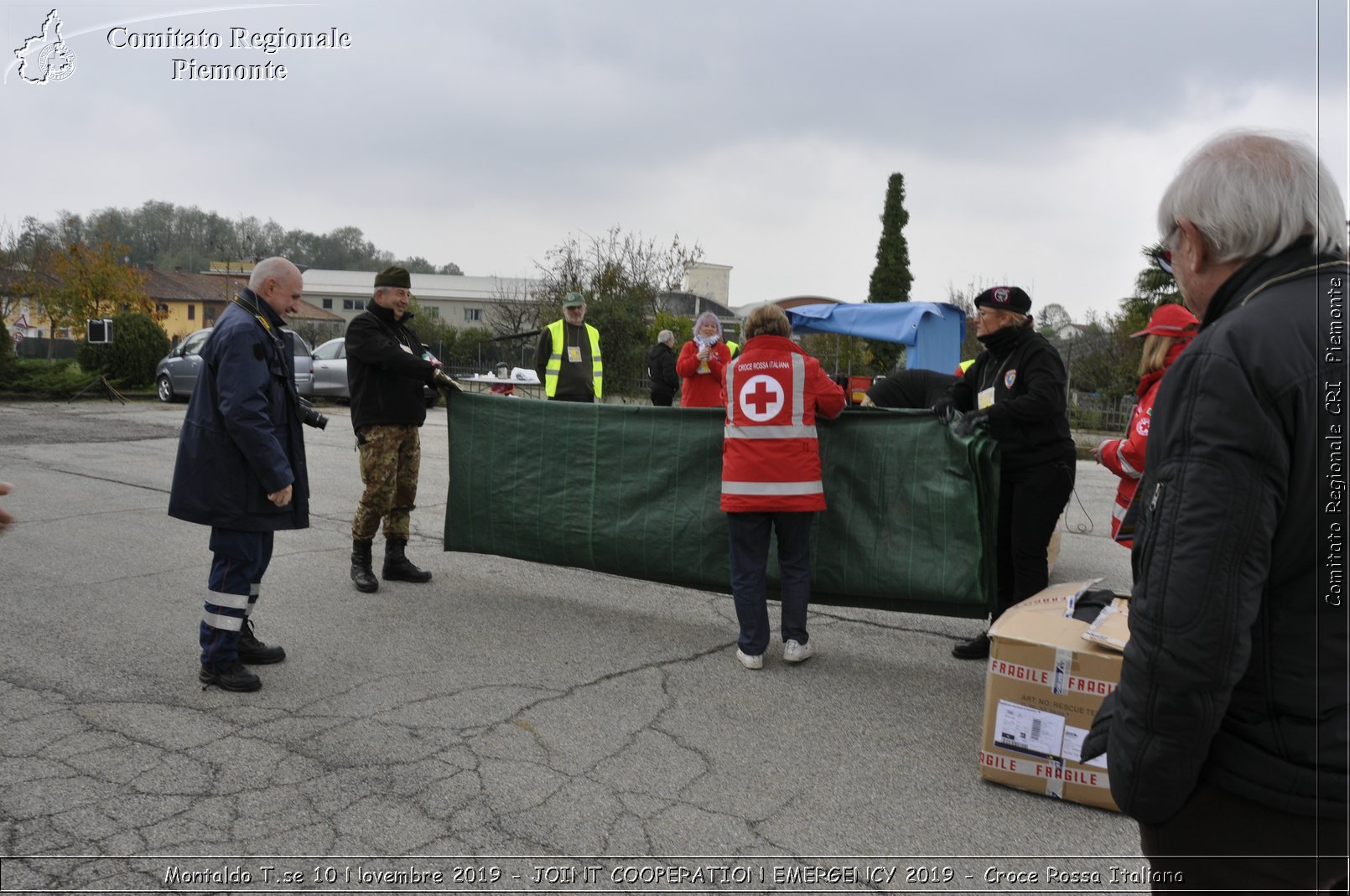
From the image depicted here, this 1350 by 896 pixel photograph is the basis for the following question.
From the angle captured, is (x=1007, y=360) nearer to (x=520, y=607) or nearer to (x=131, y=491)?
(x=520, y=607)

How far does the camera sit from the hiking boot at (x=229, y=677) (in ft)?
15.3

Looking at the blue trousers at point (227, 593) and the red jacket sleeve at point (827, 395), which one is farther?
the red jacket sleeve at point (827, 395)

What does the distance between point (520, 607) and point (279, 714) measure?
208 cm

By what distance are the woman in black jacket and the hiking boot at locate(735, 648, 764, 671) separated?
1.32m

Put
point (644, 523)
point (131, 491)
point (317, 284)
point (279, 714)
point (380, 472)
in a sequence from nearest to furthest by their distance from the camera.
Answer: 1. point (279, 714)
2. point (644, 523)
3. point (380, 472)
4. point (131, 491)
5. point (317, 284)

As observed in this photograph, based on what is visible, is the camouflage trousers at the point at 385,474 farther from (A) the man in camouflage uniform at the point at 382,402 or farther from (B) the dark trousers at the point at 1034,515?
(B) the dark trousers at the point at 1034,515

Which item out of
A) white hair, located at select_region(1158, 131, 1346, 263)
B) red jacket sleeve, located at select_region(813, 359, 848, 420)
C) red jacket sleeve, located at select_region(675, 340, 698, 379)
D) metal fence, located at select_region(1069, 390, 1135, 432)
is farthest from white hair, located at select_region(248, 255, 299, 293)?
metal fence, located at select_region(1069, 390, 1135, 432)

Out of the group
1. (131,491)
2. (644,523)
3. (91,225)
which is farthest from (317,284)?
(644,523)

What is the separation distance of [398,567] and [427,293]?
296 feet

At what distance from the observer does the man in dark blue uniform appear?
4.64 metres

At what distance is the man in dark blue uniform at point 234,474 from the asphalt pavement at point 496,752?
321mm

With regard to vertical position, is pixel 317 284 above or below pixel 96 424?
above

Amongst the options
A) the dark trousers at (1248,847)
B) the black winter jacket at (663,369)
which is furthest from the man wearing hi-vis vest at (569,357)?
the dark trousers at (1248,847)

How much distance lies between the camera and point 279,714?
439cm
